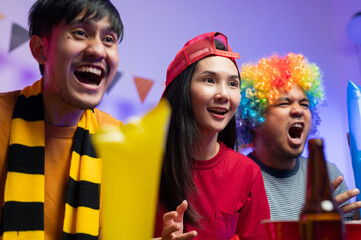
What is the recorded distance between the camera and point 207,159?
59.1 inches

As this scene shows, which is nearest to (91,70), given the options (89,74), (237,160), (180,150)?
(89,74)

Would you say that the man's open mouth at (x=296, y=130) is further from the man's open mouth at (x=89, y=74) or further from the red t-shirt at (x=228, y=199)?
the man's open mouth at (x=89, y=74)

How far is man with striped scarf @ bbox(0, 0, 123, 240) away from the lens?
1.13m

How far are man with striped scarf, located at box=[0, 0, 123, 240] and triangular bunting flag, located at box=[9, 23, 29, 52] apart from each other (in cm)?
68

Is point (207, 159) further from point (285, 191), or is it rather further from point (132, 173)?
point (132, 173)

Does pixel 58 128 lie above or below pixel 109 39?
below

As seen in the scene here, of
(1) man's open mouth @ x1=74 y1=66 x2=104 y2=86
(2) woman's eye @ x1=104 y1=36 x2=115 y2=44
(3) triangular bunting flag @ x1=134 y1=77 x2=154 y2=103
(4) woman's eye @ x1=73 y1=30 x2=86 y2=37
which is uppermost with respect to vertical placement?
(3) triangular bunting flag @ x1=134 y1=77 x2=154 y2=103

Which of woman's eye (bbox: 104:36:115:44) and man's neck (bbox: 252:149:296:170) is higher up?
woman's eye (bbox: 104:36:115:44)

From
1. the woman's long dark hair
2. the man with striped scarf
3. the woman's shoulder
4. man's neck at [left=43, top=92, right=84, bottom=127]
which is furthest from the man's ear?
the woman's shoulder

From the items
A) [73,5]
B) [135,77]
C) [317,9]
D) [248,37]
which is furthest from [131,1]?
[317,9]

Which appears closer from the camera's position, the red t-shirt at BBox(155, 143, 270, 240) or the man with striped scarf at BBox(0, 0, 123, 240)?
the man with striped scarf at BBox(0, 0, 123, 240)

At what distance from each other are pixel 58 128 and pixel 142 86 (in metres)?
1.08

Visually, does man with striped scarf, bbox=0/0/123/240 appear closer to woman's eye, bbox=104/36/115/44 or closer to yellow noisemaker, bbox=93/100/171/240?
woman's eye, bbox=104/36/115/44

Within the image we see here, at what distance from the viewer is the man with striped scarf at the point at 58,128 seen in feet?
3.72
